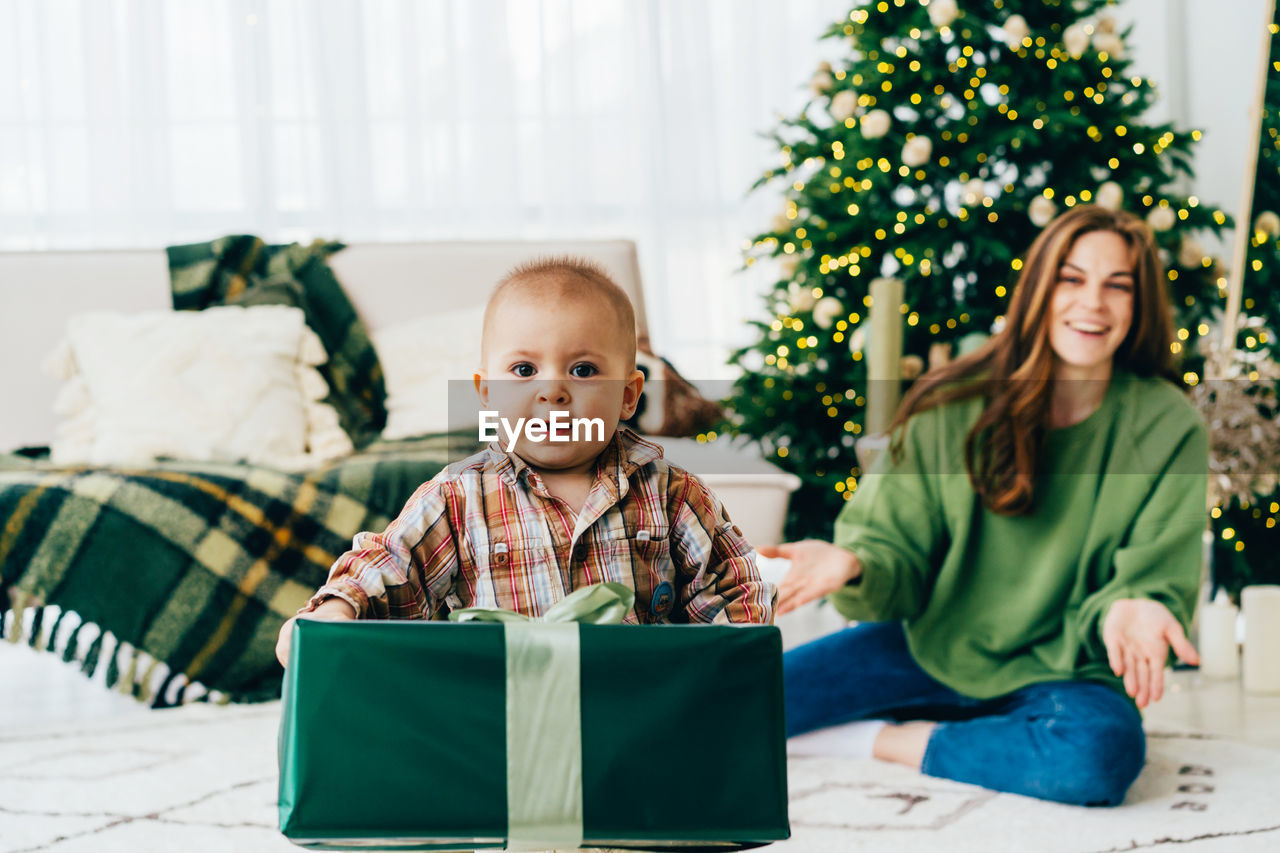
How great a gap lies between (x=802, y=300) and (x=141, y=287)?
1.56 meters

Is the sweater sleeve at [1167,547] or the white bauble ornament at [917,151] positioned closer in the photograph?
the sweater sleeve at [1167,547]

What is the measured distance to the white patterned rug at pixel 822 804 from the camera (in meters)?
1.26

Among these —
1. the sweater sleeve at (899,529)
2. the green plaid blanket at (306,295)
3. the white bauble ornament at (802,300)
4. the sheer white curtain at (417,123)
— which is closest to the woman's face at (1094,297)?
the sweater sleeve at (899,529)

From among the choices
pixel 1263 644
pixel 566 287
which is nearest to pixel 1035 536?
pixel 1263 644

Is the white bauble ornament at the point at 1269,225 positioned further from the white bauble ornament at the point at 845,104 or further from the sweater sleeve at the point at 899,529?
the sweater sleeve at the point at 899,529

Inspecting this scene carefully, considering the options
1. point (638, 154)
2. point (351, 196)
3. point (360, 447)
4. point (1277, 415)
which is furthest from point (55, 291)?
point (1277, 415)

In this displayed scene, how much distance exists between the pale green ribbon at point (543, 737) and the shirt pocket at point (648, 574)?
0.38ft

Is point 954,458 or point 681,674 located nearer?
point 681,674

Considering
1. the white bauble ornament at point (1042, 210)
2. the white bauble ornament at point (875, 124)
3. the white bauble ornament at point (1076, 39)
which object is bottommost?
the white bauble ornament at point (1042, 210)

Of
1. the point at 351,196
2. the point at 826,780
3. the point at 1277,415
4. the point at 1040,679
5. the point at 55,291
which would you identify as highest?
the point at 351,196

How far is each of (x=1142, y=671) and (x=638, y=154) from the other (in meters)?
2.66

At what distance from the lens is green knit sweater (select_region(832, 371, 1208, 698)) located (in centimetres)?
146

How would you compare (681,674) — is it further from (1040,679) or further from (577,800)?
(1040,679)

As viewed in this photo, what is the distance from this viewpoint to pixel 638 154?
3570mm
